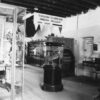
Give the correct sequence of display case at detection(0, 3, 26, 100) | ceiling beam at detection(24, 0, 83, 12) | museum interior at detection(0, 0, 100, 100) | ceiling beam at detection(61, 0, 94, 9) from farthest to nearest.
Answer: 1. ceiling beam at detection(24, 0, 83, 12)
2. ceiling beam at detection(61, 0, 94, 9)
3. museum interior at detection(0, 0, 100, 100)
4. display case at detection(0, 3, 26, 100)

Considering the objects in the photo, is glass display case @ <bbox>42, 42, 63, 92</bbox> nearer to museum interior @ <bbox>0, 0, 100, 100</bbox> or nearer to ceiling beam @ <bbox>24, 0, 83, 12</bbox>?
museum interior @ <bbox>0, 0, 100, 100</bbox>

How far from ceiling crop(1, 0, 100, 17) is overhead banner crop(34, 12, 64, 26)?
25 centimetres

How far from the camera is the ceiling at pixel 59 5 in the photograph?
693 cm

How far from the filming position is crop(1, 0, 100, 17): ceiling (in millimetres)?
6934

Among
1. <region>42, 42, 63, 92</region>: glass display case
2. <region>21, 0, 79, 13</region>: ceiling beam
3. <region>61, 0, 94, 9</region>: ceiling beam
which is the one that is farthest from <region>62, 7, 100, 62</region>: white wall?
<region>42, 42, 63, 92</region>: glass display case

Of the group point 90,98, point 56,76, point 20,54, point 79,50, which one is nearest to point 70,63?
point 79,50

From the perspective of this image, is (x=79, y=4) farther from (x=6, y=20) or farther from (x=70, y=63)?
(x=6, y=20)

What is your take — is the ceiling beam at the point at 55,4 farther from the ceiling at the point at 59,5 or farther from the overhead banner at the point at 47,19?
the overhead banner at the point at 47,19

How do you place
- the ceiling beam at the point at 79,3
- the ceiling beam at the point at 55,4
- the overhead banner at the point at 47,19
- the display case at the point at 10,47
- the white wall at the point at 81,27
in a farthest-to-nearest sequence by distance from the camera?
the overhead banner at the point at 47,19
the white wall at the point at 81,27
the ceiling beam at the point at 55,4
the ceiling beam at the point at 79,3
the display case at the point at 10,47

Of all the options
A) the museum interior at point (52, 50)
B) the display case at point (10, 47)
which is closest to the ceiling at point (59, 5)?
the museum interior at point (52, 50)

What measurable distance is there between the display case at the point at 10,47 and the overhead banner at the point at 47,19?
5.03 meters

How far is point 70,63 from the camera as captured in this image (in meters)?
8.11

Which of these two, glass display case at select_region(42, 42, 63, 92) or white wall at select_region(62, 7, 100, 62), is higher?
white wall at select_region(62, 7, 100, 62)

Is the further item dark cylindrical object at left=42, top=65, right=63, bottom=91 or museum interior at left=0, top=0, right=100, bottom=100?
dark cylindrical object at left=42, top=65, right=63, bottom=91
